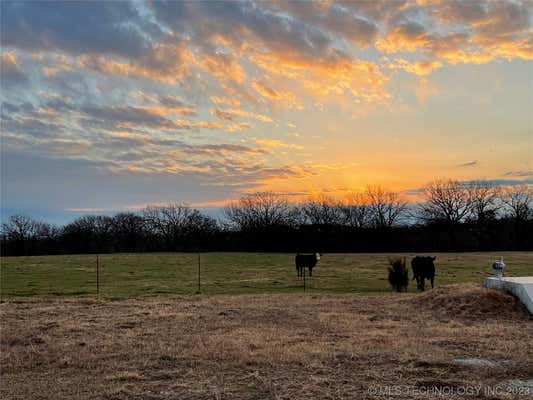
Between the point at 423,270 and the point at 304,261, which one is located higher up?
the point at 304,261

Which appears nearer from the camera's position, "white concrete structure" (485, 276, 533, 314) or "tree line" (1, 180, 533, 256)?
"white concrete structure" (485, 276, 533, 314)

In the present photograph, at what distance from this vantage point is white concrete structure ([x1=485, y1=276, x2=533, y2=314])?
38.2 feet

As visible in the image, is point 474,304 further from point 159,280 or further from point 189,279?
point 159,280

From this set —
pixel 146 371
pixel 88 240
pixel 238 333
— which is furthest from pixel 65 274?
pixel 88 240

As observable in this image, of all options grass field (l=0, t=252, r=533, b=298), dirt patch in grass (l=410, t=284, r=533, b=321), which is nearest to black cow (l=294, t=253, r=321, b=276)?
grass field (l=0, t=252, r=533, b=298)

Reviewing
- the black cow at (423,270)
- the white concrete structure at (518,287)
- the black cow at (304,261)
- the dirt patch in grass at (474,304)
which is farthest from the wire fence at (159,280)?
the white concrete structure at (518,287)

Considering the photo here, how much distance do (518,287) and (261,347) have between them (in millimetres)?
7560

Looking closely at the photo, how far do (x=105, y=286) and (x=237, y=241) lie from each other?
4581 centimetres

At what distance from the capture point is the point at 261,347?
8414 mm

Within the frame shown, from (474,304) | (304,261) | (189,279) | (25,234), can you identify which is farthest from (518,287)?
(25,234)

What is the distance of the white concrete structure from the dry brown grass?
1.08ft

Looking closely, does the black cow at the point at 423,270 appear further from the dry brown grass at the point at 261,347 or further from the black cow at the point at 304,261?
the black cow at the point at 304,261

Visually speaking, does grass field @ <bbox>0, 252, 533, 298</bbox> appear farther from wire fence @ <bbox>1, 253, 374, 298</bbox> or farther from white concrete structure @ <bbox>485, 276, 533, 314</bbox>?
white concrete structure @ <bbox>485, 276, 533, 314</bbox>

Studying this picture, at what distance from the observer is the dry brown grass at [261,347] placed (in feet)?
20.2
